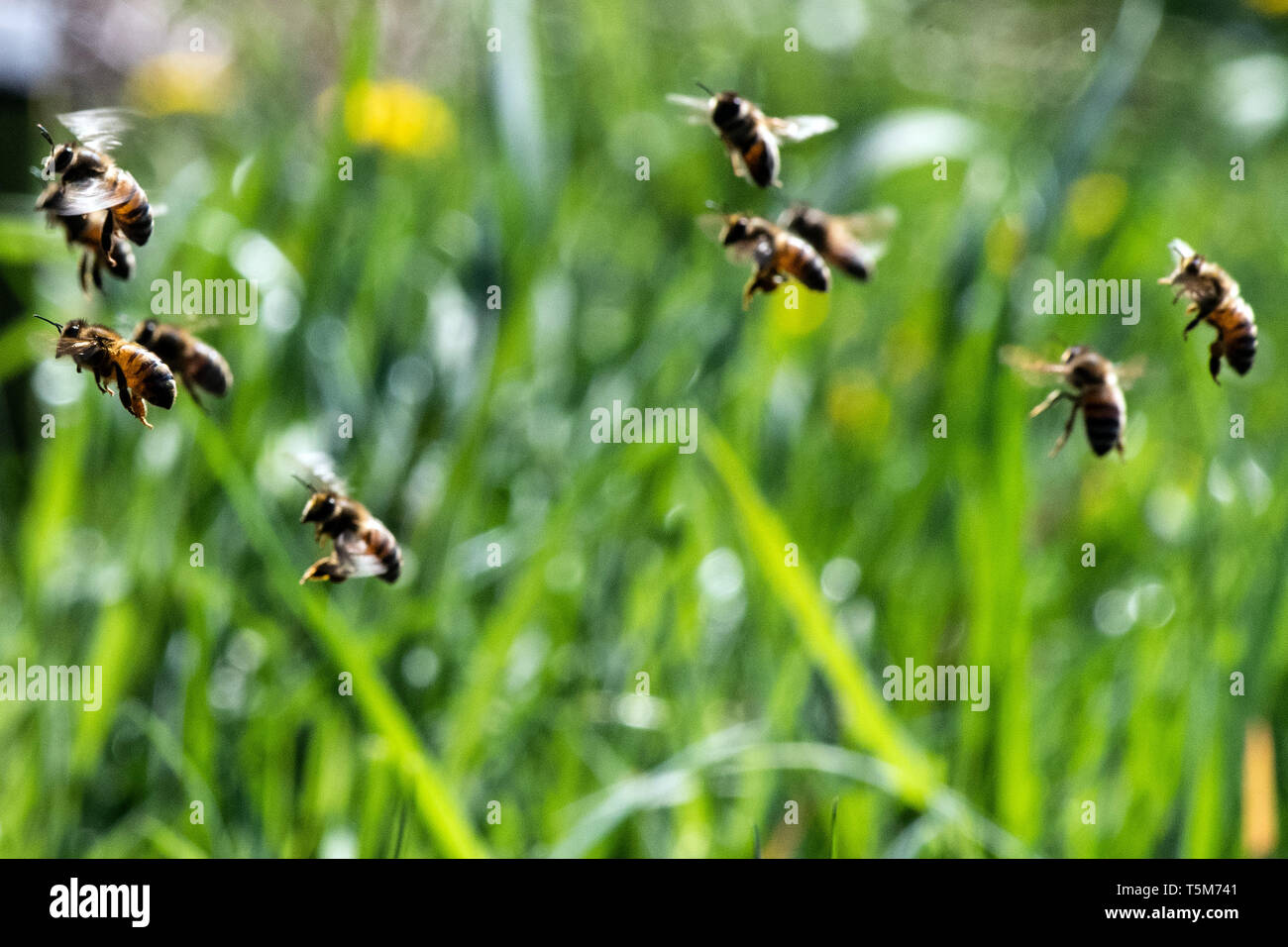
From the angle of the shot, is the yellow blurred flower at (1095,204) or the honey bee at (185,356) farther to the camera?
the yellow blurred flower at (1095,204)

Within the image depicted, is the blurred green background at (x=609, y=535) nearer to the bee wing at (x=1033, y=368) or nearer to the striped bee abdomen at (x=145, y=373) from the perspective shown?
the bee wing at (x=1033, y=368)

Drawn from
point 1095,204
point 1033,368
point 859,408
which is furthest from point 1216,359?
point 1095,204

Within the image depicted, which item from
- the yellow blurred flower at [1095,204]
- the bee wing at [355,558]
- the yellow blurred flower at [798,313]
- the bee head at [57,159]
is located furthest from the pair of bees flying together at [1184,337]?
the yellow blurred flower at [1095,204]

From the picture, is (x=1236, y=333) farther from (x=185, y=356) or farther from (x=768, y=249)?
(x=185, y=356)

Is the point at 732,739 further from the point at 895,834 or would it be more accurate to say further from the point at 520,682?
the point at 520,682

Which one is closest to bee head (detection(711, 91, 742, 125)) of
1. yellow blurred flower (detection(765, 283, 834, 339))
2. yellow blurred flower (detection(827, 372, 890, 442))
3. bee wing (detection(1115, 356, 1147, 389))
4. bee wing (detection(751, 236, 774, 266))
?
bee wing (detection(751, 236, 774, 266))

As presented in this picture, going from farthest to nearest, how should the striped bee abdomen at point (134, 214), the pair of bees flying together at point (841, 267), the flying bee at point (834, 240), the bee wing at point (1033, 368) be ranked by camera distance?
the flying bee at point (834, 240), the bee wing at point (1033, 368), the pair of bees flying together at point (841, 267), the striped bee abdomen at point (134, 214)

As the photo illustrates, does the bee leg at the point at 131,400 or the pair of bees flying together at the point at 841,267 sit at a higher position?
the pair of bees flying together at the point at 841,267
